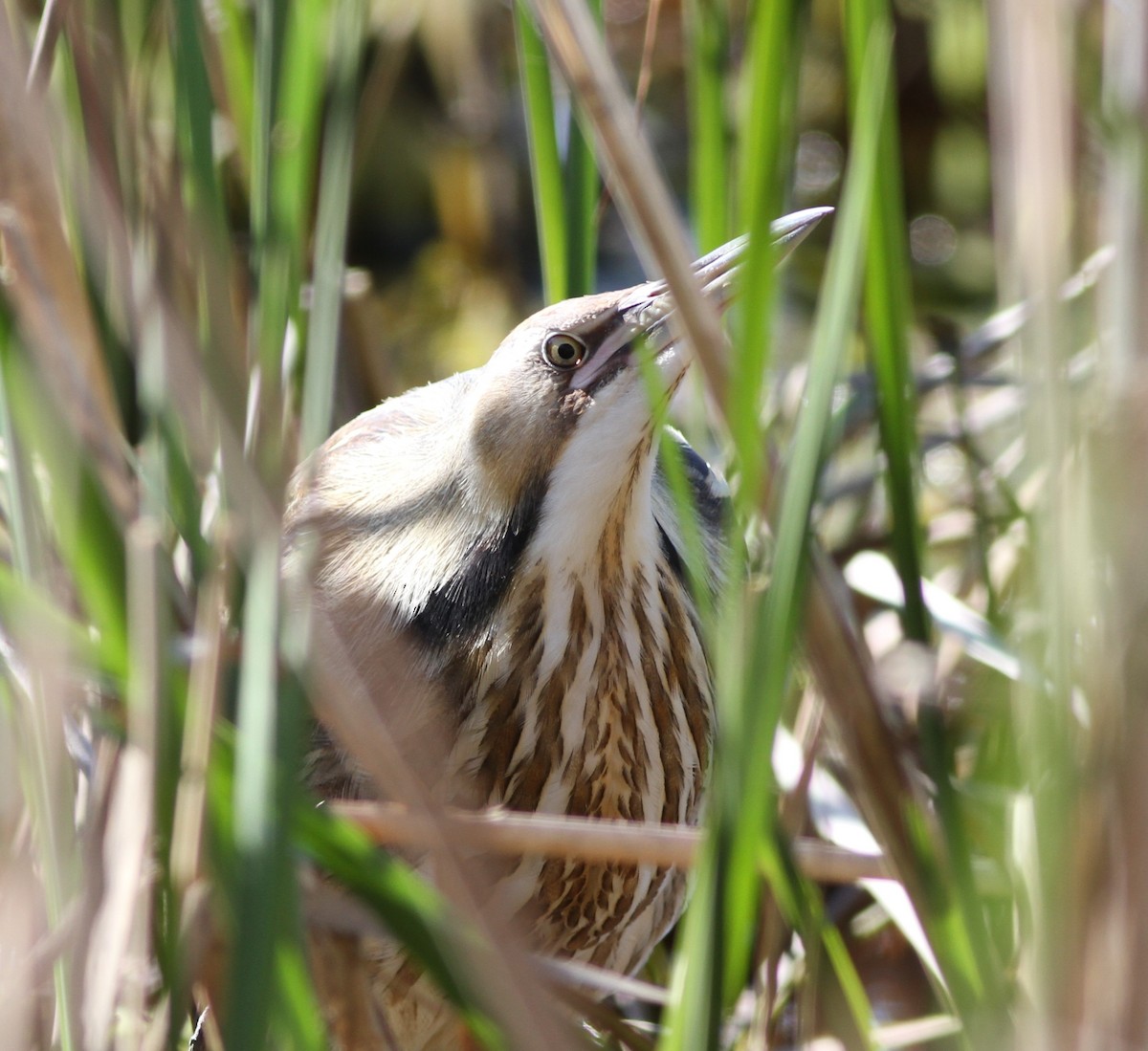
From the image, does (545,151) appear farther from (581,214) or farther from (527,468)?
(527,468)

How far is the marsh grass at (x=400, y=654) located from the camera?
89 centimetres

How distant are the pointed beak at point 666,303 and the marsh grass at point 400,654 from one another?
65 millimetres

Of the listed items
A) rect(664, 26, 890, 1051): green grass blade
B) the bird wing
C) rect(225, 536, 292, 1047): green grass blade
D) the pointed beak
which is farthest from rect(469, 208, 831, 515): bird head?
rect(225, 536, 292, 1047): green grass blade

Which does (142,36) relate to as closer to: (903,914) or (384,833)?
(384,833)

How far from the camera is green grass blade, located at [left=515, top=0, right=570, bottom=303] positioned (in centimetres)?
156

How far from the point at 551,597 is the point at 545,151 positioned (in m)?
0.47

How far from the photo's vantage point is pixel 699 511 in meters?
1.64

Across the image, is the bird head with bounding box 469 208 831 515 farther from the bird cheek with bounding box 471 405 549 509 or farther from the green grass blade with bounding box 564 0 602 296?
the green grass blade with bounding box 564 0 602 296

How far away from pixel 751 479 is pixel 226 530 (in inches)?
16.7

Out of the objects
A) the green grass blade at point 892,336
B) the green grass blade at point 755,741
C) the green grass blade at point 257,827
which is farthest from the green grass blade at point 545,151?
the green grass blade at point 257,827

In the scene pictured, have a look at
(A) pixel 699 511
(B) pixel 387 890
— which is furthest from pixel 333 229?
(B) pixel 387 890

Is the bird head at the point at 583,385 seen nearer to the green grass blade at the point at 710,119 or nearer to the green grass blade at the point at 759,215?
the green grass blade at the point at 759,215

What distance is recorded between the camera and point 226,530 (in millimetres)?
1192

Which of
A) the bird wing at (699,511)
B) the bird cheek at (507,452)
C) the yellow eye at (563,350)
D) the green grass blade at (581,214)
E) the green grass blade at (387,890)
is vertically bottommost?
the bird wing at (699,511)
